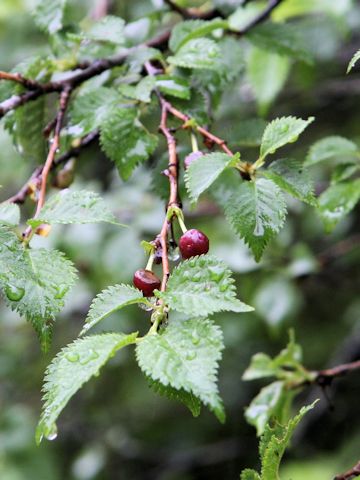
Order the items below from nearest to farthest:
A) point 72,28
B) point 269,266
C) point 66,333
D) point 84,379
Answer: point 84,379 < point 72,28 < point 269,266 < point 66,333

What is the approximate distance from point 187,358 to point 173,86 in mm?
571

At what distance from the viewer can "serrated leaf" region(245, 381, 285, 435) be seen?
130 cm

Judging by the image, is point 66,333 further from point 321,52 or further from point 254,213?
point 254,213

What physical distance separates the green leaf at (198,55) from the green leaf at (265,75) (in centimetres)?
73

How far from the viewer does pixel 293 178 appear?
0.97 metres

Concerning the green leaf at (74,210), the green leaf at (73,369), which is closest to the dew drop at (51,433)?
the green leaf at (73,369)

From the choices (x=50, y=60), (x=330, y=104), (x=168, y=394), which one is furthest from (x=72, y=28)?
(x=330, y=104)

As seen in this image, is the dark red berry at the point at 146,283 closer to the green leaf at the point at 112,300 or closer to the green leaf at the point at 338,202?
the green leaf at the point at 112,300

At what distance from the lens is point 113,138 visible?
1108mm

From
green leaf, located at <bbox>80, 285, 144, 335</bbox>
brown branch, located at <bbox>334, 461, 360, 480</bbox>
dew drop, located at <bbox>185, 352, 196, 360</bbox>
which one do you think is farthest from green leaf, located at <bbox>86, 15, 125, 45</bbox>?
brown branch, located at <bbox>334, 461, 360, 480</bbox>

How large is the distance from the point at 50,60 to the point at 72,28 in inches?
7.5

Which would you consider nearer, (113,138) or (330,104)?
(113,138)

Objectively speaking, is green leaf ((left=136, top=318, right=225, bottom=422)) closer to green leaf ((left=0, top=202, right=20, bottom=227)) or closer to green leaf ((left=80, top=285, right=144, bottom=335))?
green leaf ((left=80, top=285, right=144, bottom=335))

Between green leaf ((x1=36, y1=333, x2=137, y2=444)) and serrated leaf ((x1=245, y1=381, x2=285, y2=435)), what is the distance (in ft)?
2.01
